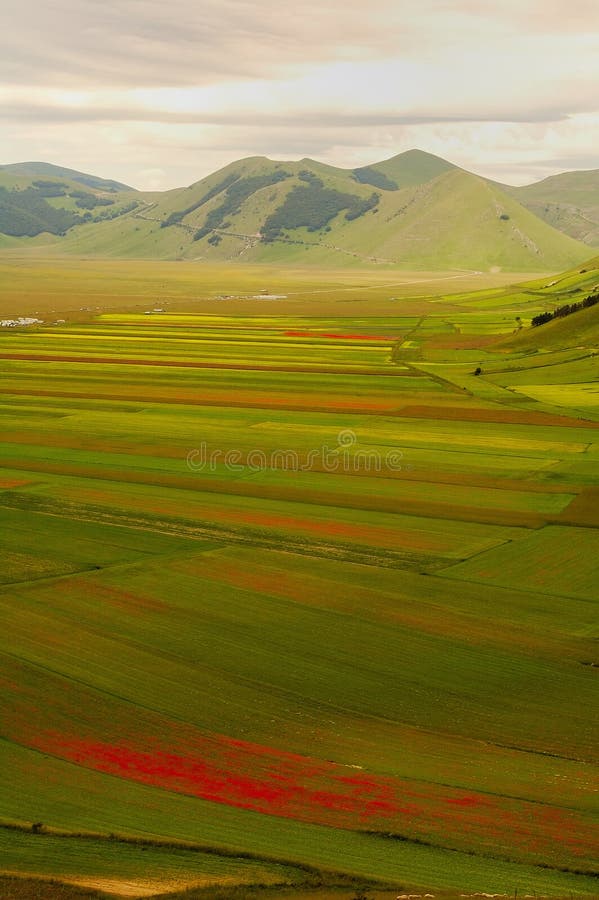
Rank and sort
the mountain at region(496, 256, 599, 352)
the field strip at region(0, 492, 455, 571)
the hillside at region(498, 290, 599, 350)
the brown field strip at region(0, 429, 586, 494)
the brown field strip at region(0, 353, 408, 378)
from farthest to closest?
the hillside at region(498, 290, 599, 350) < the mountain at region(496, 256, 599, 352) < the brown field strip at region(0, 353, 408, 378) < the brown field strip at region(0, 429, 586, 494) < the field strip at region(0, 492, 455, 571)

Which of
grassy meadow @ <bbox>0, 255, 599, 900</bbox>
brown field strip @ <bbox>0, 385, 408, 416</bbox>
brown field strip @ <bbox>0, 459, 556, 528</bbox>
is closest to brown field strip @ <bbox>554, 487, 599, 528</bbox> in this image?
grassy meadow @ <bbox>0, 255, 599, 900</bbox>

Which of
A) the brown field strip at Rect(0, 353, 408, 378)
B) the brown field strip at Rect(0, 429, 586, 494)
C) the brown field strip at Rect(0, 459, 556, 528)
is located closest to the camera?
the brown field strip at Rect(0, 459, 556, 528)

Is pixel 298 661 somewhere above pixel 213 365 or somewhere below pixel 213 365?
below

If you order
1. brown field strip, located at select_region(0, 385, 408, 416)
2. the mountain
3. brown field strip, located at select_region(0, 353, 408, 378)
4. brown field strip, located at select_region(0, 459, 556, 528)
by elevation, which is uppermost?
the mountain

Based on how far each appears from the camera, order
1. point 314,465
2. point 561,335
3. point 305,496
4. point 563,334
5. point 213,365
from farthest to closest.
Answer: point 563,334, point 561,335, point 213,365, point 314,465, point 305,496

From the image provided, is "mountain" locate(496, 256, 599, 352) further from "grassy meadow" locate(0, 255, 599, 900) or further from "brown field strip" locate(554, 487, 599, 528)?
"brown field strip" locate(554, 487, 599, 528)

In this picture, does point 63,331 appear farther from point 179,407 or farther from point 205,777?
point 205,777

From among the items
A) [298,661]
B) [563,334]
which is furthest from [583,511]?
[563,334]

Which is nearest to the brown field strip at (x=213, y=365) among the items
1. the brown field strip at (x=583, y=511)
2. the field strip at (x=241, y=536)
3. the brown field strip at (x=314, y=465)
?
the brown field strip at (x=314, y=465)

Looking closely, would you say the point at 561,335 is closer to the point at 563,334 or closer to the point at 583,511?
the point at 563,334

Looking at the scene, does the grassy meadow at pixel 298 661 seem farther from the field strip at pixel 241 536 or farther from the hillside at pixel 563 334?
the hillside at pixel 563 334
